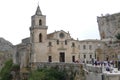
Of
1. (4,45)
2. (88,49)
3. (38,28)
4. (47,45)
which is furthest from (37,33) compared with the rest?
(4,45)

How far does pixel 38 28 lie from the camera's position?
73562mm

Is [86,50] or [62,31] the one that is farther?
[86,50]

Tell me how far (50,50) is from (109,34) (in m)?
29.6

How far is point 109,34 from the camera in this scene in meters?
99.3

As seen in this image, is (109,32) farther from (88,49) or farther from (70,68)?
(70,68)

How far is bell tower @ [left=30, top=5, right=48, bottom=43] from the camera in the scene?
73438 mm

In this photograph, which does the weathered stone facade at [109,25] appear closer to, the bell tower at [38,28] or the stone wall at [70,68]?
the bell tower at [38,28]

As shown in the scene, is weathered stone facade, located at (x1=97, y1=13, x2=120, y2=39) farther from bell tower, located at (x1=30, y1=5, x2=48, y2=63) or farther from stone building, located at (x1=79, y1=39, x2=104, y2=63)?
bell tower, located at (x1=30, y1=5, x2=48, y2=63)

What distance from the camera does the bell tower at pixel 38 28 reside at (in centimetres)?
7344

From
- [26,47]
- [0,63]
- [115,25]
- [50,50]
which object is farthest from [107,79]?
[0,63]

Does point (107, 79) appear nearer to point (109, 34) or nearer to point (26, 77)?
point (26, 77)

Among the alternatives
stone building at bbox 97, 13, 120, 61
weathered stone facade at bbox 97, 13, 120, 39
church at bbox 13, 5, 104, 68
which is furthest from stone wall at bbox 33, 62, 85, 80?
weathered stone facade at bbox 97, 13, 120, 39

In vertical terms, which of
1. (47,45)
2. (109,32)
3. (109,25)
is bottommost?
(47,45)

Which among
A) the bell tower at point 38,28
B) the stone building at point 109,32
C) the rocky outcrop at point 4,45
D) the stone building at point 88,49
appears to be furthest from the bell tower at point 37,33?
the rocky outcrop at point 4,45
